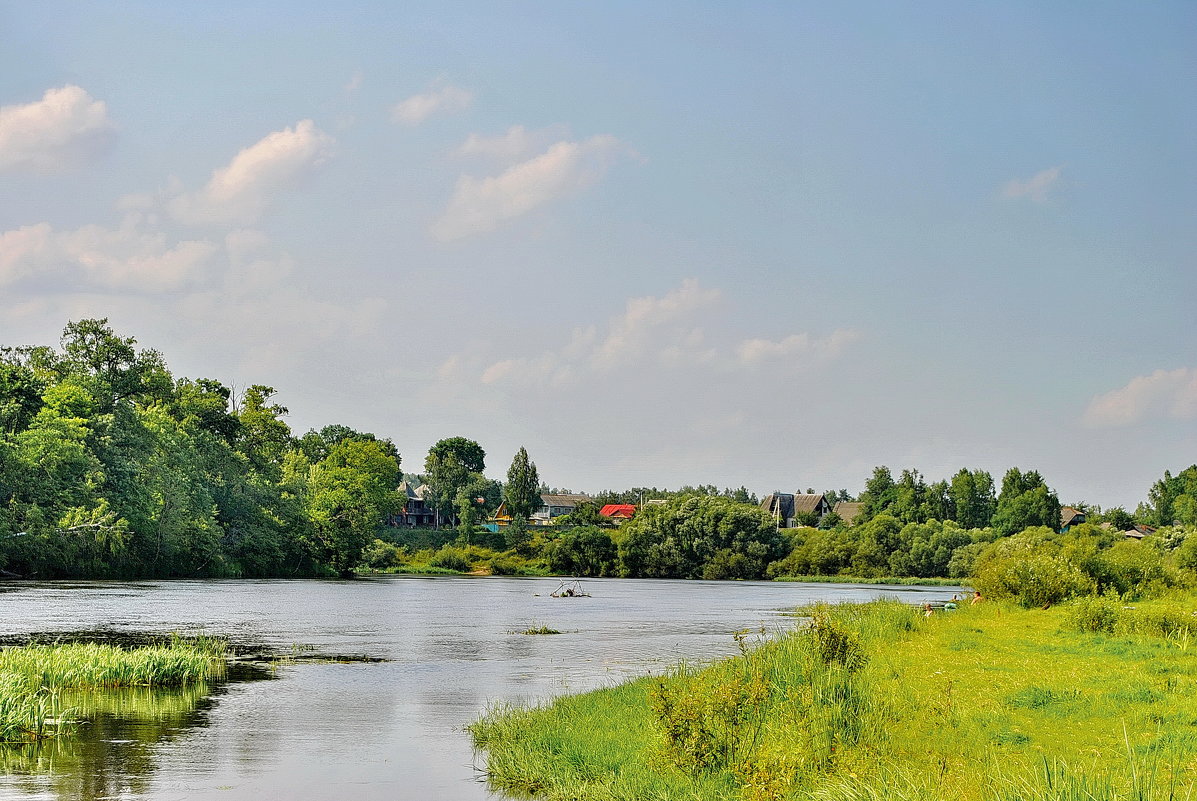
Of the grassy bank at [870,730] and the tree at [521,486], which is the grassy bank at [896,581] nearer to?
the tree at [521,486]

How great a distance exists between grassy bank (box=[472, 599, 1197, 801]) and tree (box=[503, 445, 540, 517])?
155536mm

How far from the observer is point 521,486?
595 feet

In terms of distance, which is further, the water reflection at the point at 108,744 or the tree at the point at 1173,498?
the tree at the point at 1173,498

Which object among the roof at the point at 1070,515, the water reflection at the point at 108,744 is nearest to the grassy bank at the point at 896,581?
the roof at the point at 1070,515

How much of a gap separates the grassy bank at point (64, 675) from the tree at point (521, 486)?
485 ft

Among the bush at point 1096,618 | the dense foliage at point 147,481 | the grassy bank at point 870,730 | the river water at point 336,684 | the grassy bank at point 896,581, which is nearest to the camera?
the grassy bank at point 870,730

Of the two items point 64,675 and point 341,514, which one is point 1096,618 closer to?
point 64,675

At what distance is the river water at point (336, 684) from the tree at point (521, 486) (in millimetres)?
102957

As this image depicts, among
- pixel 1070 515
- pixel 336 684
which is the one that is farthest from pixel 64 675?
pixel 1070 515

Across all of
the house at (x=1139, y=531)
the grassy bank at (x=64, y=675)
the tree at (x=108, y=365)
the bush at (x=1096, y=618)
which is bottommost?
the grassy bank at (x=64, y=675)

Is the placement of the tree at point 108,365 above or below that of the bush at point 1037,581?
above

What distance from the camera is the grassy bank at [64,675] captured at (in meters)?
21.4

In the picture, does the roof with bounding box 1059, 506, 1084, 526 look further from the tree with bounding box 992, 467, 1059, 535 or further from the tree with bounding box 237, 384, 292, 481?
the tree with bounding box 237, 384, 292, 481

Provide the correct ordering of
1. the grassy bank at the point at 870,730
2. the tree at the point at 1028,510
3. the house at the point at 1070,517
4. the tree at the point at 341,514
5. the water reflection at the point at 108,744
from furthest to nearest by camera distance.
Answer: the house at the point at 1070,517
the tree at the point at 1028,510
the tree at the point at 341,514
the water reflection at the point at 108,744
the grassy bank at the point at 870,730
